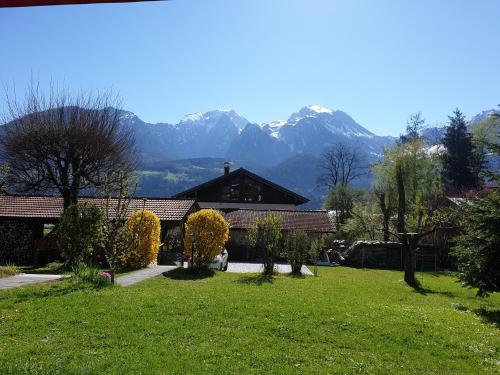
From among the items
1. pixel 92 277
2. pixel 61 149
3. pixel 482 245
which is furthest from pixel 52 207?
pixel 482 245

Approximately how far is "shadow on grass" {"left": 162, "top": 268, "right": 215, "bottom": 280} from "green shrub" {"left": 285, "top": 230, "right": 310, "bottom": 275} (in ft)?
14.7

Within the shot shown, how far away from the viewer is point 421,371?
6.64 meters

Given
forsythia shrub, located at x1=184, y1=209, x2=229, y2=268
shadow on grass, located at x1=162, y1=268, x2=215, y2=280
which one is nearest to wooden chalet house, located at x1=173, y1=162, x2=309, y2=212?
forsythia shrub, located at x1=184, y1=209, x2=229, y2=268

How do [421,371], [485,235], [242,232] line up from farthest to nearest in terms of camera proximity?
[242,232]
[485,235]
[421,371]

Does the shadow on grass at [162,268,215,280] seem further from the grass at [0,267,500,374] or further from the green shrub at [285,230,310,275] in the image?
the grass at [0,267,500,374]

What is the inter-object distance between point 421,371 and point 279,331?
2590 mm

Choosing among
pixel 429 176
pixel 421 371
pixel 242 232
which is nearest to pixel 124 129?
pixel 242 232

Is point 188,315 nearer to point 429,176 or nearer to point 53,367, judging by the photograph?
point 53,367

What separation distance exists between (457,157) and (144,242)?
41.6 m

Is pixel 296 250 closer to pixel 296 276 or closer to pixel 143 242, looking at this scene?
pixel 296 276

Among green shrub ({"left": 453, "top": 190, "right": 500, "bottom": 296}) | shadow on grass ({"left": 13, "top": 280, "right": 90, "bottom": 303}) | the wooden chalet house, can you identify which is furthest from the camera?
the wooden chalet house

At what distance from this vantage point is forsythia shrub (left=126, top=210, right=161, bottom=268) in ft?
69.2

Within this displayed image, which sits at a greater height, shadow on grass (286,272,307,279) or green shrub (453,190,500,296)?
green shrub (453,190,500,296)

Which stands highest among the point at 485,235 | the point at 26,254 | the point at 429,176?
the point at 429,176
